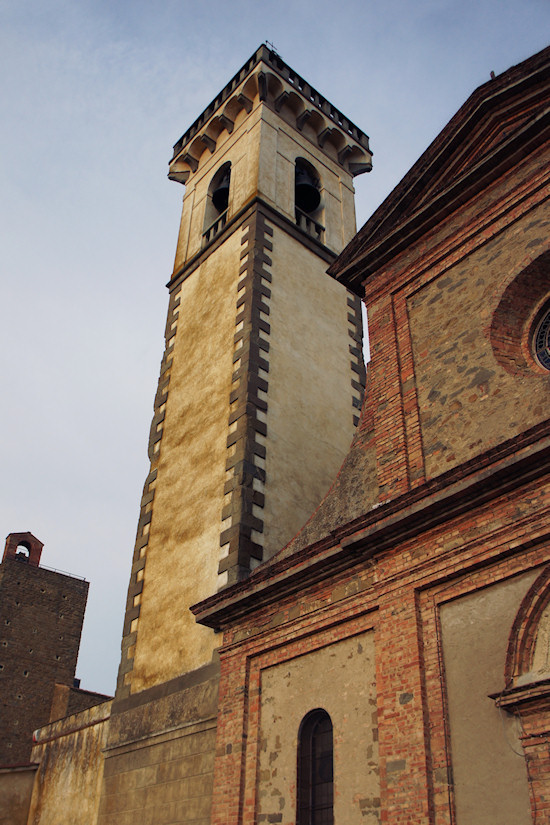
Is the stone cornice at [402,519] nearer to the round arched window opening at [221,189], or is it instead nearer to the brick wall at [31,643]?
the round arched window opening at [221,189]

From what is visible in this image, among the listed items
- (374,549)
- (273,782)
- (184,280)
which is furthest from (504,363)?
(184,280)

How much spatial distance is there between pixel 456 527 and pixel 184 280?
12083 millimetres

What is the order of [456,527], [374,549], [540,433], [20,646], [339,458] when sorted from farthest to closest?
1. [20,646]
2. [339,458]
3. [374,549]
4. [456,527]
5. [540,433]

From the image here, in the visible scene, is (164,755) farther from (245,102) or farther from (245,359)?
(245,102)

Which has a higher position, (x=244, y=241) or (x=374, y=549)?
(x=244, y=241)

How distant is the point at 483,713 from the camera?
676cm

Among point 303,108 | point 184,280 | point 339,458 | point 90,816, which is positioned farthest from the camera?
point 303,108

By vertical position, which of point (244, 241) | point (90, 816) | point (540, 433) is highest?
point (244, 241)

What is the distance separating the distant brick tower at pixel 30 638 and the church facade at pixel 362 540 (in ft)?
51.5

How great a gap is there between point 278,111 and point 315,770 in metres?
16.4

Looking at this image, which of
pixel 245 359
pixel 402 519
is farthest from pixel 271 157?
pixel 402 519

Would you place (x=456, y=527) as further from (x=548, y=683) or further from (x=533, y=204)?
(x=533, y=204)

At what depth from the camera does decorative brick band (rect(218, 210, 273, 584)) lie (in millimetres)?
11992

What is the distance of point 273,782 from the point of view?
8727 mm
